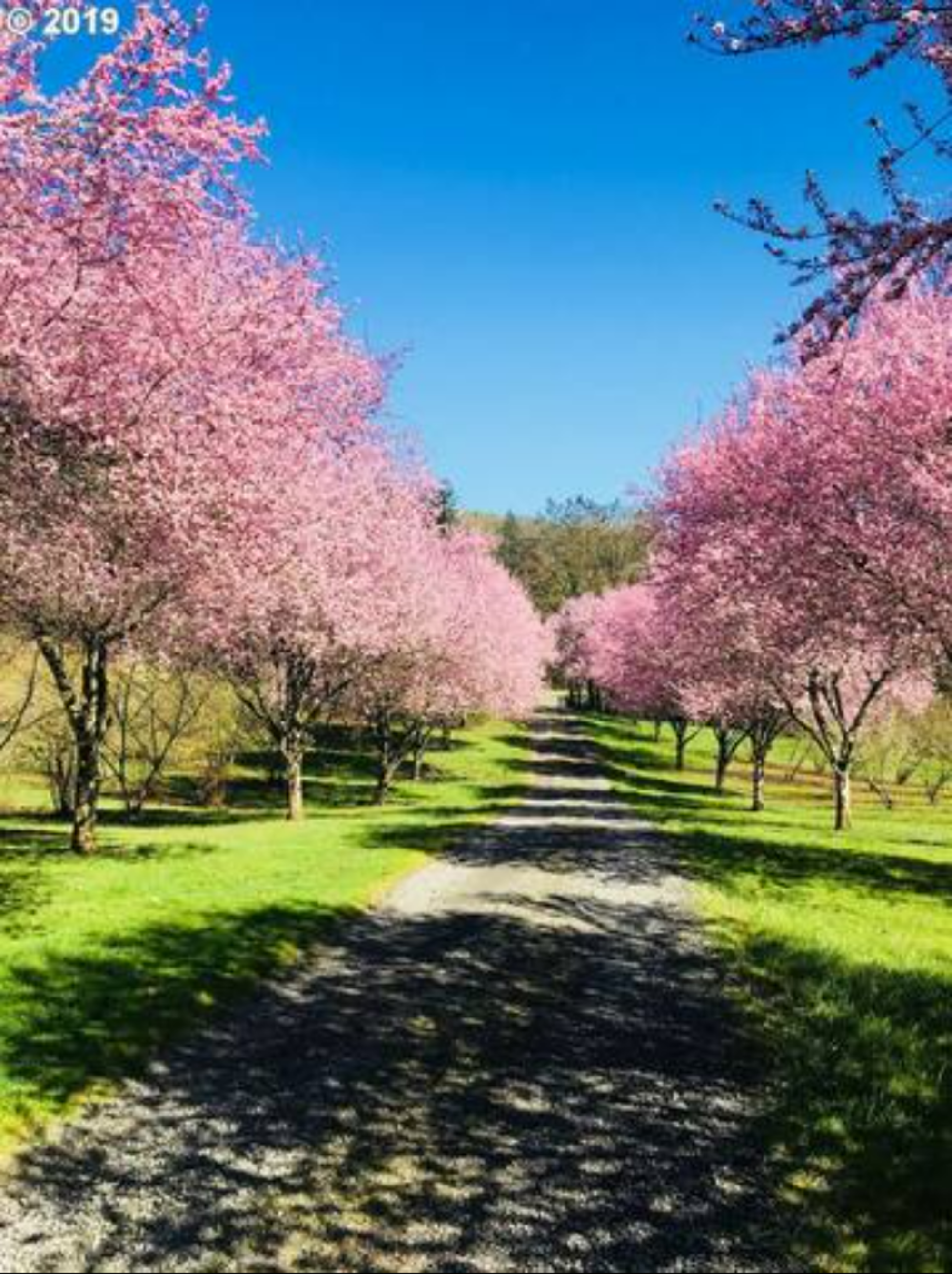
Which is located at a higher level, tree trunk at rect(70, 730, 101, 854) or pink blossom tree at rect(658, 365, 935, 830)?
pink blossom tree at rect(658, 365, 935, 830)

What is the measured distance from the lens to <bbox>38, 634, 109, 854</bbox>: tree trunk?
23.6 metres

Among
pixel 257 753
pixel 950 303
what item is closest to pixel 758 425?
pixel 950 303

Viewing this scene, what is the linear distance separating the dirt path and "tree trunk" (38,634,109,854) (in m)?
10.8

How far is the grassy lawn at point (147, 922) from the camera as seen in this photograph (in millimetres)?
10312

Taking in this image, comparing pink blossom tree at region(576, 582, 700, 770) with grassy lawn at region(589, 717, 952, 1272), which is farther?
pink blossom tree at region(576, 582, 700, 770)

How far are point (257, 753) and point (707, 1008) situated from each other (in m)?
49.9

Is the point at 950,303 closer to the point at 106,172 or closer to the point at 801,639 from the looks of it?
the point at 801,639

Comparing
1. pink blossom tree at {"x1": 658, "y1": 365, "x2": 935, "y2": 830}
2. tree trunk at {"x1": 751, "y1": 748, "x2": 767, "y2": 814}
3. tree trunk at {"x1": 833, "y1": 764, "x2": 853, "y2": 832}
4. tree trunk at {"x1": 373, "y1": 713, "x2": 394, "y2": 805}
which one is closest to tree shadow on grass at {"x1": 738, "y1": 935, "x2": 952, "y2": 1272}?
pink blossom tree at {"x1": 658, "y1": 365, "x2": 935, "y2": 830}

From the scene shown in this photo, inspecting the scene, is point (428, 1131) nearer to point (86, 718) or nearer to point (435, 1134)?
point (435, 1134)

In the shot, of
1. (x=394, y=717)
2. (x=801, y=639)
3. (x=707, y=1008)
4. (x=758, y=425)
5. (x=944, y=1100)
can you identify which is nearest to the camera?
(x=944, y=1100)

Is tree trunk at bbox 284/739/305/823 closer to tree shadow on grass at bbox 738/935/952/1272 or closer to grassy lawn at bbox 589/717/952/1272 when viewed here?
grassy lawn at bbox 589/717/952/1272

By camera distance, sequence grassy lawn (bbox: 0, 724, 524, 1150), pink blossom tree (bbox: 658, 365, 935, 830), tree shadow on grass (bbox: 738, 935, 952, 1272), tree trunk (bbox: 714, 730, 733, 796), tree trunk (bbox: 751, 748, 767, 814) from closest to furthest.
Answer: tree shadow on grass (bbox: 738, 935, 952, 1272), grassy lawn (bbox: 0, 724, 524, 1150), pink blossom tree (bbox: 658, 365, 935, 830), tree trunk (bbox: 751, 748, 767, 814), tree trunk (bbox: 714, 730, 733, 796)

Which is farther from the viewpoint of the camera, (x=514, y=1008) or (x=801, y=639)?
(x=801, y=639)

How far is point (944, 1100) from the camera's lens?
9.95 m
